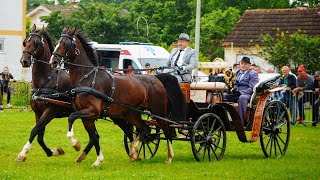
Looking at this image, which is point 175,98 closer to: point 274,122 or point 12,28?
point 274,122

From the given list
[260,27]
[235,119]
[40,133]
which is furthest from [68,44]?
[260,27]

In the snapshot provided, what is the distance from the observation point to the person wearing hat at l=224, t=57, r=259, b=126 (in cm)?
1636

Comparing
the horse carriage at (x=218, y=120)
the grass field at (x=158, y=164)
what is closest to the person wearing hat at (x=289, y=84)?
the grass field at (x=158, y=164)

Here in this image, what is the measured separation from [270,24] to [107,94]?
38.3 metres

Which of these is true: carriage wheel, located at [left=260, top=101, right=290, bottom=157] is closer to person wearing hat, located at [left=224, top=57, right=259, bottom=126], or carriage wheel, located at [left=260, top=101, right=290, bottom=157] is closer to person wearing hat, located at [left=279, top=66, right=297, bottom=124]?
person wearing hat, located at [left=224, top=57, right=259, bottom=126]

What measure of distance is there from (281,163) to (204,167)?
1.79 meters

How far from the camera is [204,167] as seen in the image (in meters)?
14.5

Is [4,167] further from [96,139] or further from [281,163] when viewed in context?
[281,163]

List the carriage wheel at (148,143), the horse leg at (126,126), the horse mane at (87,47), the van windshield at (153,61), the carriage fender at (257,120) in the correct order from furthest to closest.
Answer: the van windshield at (153,61), the carriage wheel at (148,143), the carriage fender at (257,120), the horse leg at (126,126), the horse mane at (87,47)

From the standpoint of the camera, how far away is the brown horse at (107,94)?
1433 centimetres

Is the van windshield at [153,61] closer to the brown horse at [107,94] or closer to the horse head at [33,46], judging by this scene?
the brown horse at [107,94]

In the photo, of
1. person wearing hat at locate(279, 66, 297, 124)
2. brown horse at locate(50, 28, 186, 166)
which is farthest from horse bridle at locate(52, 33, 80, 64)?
person wearing hat at locate(279, 66, 297, 124)

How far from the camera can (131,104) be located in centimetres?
1502

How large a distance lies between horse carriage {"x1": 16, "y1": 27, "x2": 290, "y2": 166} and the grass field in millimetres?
334
